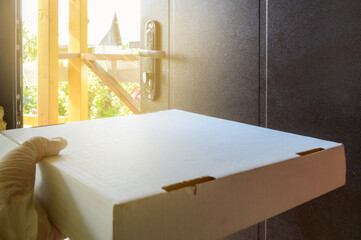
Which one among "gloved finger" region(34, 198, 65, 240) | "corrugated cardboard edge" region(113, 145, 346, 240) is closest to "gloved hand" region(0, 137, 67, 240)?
"gloved finger" region(34, 198, 65, 240)

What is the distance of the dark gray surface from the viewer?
1.04 meters

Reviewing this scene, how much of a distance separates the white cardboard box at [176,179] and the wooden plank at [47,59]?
2323mm

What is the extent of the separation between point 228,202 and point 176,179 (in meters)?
0.07

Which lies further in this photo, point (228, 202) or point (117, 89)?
point (117, 89)

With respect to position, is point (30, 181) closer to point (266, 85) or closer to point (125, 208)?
point (125, 208)

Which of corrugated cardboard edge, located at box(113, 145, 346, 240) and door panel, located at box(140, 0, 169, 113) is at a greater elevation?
door panel, located at box(140, 0, 169, 113)

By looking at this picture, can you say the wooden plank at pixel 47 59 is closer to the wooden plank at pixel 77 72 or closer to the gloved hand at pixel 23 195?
the wooden plank at pixel 77 72

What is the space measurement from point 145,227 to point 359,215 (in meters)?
0.90

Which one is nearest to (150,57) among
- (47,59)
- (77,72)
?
(47,59)

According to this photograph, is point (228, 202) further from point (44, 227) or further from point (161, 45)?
point (161, 45)

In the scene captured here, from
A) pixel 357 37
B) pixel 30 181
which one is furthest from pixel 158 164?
pixel 357 37

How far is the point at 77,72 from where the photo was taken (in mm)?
3332

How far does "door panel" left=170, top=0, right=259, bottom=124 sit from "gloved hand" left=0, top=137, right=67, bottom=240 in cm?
88

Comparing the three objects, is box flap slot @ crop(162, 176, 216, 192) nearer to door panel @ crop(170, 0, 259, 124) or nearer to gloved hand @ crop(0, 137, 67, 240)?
gloved hand @ crop(0, 137, 67, 240)
